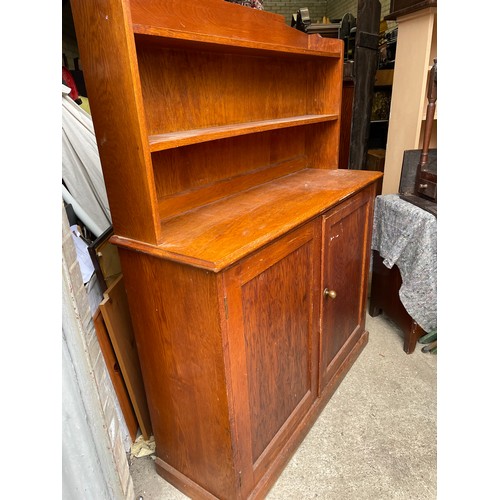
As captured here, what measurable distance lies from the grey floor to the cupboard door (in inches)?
6.8

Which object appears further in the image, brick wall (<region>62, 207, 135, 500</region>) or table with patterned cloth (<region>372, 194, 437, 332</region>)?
table with patterned cloth (<region>372, 194, 437, 332</region>)

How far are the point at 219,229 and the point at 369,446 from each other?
1.15 meters

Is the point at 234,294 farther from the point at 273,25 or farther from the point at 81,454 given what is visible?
the point at 273,25

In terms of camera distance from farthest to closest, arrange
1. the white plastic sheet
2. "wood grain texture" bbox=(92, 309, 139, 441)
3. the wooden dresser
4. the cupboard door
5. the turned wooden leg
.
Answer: the turned wooden leg, the white plastic sheet, "wood grain texture" bbox=(92, 309, 139, 441), the cupboard door, the wooden dresser

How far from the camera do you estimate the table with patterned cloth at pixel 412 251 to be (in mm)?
1796

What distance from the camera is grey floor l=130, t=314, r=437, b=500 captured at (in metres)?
1.40

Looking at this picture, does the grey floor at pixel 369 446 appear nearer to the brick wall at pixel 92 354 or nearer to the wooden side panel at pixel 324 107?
the brick wall at pixel 92 354

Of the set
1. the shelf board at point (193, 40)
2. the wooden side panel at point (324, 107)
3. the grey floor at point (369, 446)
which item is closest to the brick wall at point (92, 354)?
the grey floor at point (369, 446)

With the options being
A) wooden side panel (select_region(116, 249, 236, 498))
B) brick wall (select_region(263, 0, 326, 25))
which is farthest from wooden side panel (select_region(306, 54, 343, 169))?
brick wall (select_region(263, 0, 326, 25))

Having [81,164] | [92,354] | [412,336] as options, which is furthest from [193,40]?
[412,336]

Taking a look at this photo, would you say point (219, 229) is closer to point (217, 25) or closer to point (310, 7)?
point (217, 25)

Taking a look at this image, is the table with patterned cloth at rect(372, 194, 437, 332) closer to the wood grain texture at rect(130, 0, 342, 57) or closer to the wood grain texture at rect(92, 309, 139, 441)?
the wood grain texture at rect(130, 0, 342, 57)

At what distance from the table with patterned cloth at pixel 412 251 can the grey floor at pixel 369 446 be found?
34 centimetres
